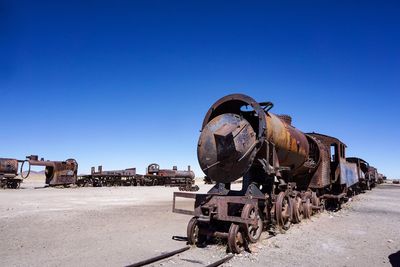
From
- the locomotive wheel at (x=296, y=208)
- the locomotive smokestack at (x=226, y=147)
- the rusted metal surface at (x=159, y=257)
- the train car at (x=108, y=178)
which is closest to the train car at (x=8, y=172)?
the train car at (x=108, y=178)

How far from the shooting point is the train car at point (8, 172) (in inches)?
1186

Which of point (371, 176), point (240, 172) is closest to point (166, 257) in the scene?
point (240, 172)

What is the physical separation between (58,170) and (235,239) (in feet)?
98.5

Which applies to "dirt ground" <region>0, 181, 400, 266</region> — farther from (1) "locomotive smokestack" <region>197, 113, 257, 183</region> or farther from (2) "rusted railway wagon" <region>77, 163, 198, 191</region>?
(2) "rusted railway wagon" <region>77, 163, 198, 191</region>

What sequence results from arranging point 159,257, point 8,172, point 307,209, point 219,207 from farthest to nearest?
point 8,172 < point 307,209 < point 219,207 < point 159,257

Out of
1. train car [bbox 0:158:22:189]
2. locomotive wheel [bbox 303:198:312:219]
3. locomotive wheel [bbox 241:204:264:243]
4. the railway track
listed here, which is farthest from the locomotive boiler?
train car [bbox 0:158:22:189]

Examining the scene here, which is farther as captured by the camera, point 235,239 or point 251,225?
point 251,225

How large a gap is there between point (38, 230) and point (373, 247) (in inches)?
368

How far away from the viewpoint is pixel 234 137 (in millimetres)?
8320

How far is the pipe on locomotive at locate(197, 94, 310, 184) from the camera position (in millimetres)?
8367

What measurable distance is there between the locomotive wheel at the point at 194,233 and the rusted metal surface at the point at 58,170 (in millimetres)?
28050

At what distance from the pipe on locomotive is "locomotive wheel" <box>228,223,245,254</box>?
4.65 ft

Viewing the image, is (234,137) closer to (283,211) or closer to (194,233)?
(194,233)

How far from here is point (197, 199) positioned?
8.86 metres
